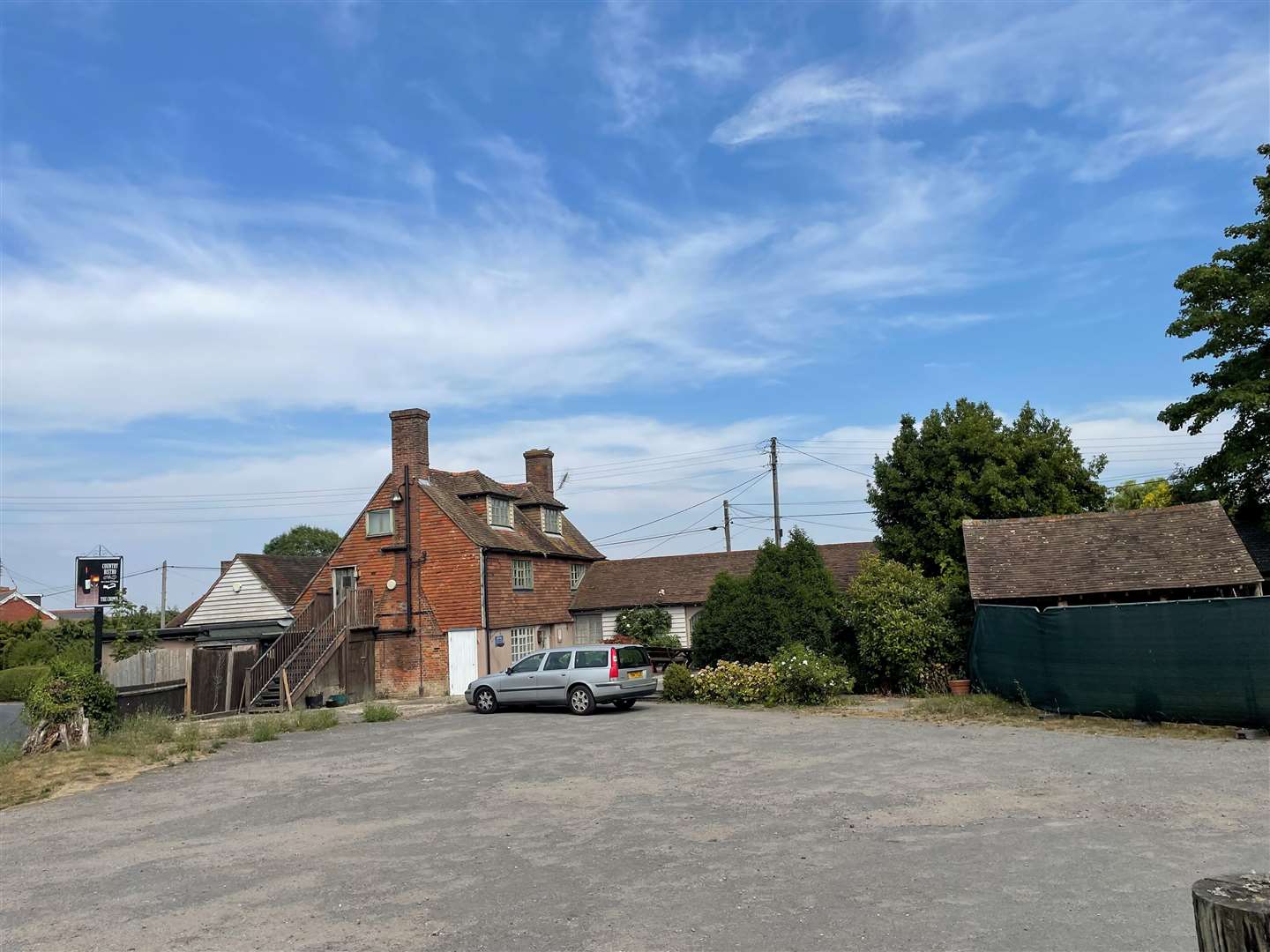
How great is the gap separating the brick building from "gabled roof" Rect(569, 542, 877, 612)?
2.42 metres

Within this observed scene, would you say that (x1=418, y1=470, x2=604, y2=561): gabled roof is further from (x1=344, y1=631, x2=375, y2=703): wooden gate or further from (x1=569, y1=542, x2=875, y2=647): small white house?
(x1=344, y1=631, x2=375, y2=703): wooden gate

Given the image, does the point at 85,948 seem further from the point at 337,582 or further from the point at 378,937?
the point at 337,582

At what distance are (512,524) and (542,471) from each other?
4833 millimetres

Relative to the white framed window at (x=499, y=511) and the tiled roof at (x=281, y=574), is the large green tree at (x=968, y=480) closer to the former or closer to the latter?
the white framed window at (x=499, y=511)

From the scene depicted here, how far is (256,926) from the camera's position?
269 inches

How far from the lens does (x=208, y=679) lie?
2547 centimetres

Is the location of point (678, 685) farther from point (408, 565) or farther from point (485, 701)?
point (408, 565)

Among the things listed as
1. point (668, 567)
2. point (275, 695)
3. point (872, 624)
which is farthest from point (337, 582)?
point (872, 624)

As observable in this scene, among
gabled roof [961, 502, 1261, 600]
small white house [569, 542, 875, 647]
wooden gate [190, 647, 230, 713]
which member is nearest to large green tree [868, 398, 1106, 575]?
gabled roof [961, 502, 1261, 600]

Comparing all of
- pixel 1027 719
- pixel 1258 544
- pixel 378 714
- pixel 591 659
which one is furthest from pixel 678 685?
pixel 1258 544

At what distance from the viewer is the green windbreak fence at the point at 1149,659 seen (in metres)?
15.2

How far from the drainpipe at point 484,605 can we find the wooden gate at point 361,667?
3788 millimetres

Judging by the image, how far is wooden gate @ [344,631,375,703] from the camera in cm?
2870

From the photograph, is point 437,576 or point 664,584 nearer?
point 437,576
